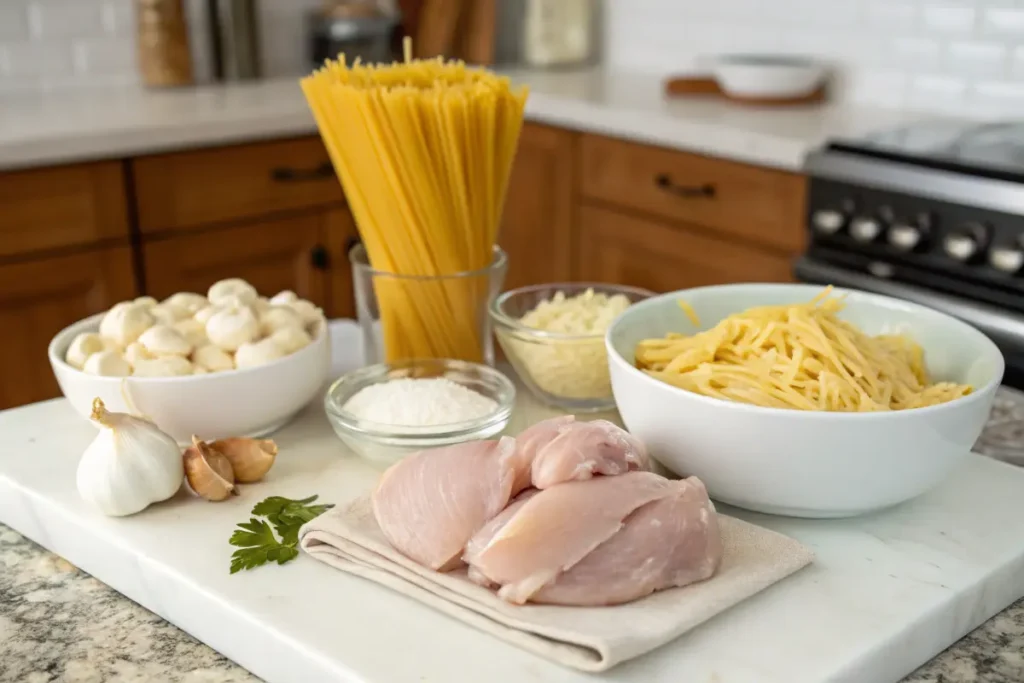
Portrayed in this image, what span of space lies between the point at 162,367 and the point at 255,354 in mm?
83

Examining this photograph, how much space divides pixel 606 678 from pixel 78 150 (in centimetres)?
184

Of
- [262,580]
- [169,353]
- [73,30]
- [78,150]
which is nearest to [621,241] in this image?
[78,150]

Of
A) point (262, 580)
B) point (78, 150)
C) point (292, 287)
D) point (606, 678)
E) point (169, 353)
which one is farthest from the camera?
point (292, 287)

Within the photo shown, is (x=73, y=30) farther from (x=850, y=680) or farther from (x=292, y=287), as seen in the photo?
(x=850, y=680)

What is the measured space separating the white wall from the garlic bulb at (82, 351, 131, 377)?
2016mm

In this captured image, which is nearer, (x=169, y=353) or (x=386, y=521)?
(x=386, y=521)

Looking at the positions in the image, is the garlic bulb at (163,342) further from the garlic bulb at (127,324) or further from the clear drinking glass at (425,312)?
the clear drinking glass at (425,312)

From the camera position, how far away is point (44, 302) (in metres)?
2.25

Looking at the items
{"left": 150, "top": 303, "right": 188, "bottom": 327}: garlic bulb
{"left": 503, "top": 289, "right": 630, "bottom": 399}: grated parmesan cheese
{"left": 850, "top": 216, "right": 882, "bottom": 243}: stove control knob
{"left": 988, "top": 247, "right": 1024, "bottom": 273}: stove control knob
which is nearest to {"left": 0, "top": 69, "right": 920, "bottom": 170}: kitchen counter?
{"left": 850, "top": 216, "right": 882, "bottom": 243}: stove control knob

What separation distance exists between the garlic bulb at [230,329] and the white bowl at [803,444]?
347mm

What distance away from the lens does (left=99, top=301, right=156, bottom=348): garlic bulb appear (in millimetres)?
1040

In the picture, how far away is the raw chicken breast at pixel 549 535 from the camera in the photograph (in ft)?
2.48

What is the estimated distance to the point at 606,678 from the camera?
70 cm

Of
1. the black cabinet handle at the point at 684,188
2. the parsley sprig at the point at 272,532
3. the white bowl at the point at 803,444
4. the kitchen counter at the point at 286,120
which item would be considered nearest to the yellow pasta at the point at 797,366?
the white bowl at the point at 803,444
